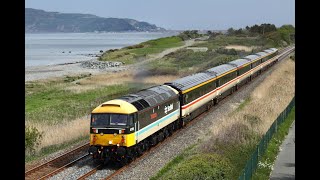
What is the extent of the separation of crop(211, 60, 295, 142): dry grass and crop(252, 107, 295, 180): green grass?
0.82 metres

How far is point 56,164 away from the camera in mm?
20375

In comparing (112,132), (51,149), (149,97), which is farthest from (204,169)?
(51,149)

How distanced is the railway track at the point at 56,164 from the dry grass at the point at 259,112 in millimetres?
6854

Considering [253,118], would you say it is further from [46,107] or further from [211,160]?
[46,107]

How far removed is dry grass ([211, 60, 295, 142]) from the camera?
24778 mm

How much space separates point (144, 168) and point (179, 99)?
859 cm

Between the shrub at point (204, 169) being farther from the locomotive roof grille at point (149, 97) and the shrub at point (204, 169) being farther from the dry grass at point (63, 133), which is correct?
the dry grass at point (63, 133)

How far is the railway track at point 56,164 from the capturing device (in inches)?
735

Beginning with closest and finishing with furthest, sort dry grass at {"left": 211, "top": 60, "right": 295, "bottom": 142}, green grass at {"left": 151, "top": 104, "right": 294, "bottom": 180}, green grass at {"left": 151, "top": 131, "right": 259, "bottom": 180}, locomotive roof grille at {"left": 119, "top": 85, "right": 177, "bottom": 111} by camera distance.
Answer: green grass at {"left": 151, "top": 131, "right": 259, "bottom": 180} → green grass at {"left": 151, "top": 104, "right": 294, "bottom": 180} → locomotive roof grille at {"left": 119, "top": 85, "right": 177, "bottom": 111} → dry grass at {"left": 211, "top": 60, "right": 295, "bottom": 142}

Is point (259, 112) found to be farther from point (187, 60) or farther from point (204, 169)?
point (187, 60)

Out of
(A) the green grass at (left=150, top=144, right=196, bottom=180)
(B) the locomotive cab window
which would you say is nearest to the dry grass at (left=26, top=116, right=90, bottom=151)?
(B) the locomotive cab window

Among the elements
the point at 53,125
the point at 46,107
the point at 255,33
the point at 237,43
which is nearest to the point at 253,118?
the point at 53,125

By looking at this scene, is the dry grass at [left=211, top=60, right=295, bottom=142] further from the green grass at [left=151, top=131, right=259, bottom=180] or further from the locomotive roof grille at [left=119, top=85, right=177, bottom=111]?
the locomotive roof grille at [left=119, top=85, right=177, bottom=111]
